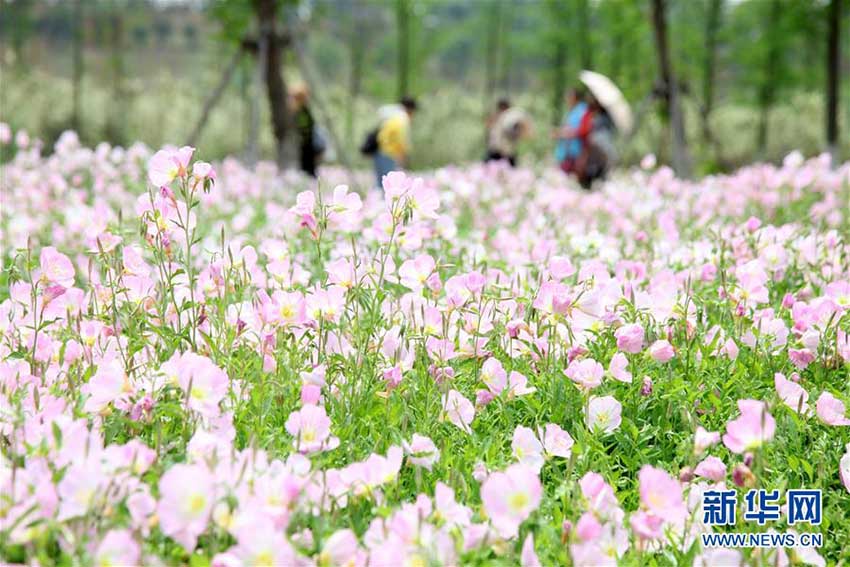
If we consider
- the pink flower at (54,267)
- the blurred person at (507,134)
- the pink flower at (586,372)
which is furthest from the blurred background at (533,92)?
the pink flower at (586,372)

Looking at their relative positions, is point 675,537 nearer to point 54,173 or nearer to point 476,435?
point 476,435

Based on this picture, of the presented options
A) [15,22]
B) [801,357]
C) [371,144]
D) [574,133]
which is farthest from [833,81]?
[15,22]

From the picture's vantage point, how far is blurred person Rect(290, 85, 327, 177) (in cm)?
1186

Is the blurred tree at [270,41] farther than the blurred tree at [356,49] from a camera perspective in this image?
A: No

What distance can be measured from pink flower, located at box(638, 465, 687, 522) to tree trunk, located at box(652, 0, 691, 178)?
8.54 metres

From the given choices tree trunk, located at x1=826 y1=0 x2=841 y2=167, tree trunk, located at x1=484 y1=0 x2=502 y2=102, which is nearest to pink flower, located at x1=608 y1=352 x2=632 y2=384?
tree trunk, located at x1=826 y1=0 x2=841 y2=167

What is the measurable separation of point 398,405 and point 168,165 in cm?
81

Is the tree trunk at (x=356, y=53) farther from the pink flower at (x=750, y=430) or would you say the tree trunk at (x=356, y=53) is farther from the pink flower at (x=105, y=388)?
the pink flower at (x=750, y=430)

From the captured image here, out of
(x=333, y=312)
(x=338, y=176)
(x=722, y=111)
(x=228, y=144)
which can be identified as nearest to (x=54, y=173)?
(x=338, y=176)

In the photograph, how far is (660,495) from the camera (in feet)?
5.21

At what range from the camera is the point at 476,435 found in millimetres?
2307

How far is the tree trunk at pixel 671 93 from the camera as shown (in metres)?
9.78

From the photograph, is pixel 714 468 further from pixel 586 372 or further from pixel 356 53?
pixel 356 53

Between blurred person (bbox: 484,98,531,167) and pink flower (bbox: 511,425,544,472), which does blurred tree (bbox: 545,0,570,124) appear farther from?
pink flower (bbox: 511,425,544,472)
